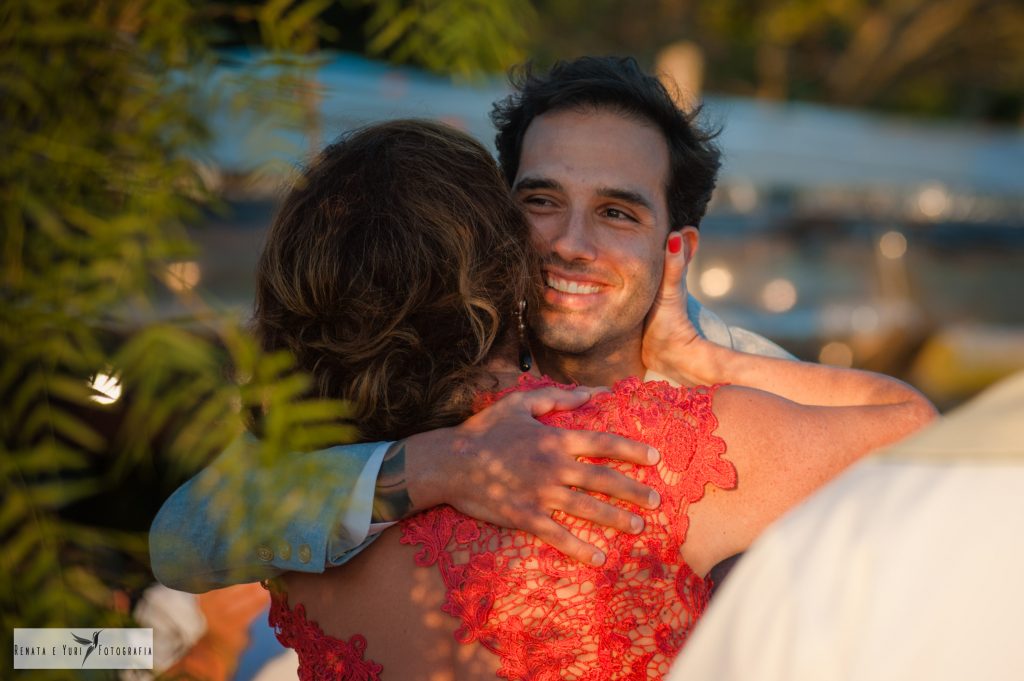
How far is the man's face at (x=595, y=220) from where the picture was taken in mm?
2842

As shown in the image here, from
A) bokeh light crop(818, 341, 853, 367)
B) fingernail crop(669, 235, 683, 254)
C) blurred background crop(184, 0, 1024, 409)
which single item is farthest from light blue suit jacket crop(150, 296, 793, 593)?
bokeh light crop(818, 341, 853, 367)

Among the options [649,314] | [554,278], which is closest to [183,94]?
[554,278]

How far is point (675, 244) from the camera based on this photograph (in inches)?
120

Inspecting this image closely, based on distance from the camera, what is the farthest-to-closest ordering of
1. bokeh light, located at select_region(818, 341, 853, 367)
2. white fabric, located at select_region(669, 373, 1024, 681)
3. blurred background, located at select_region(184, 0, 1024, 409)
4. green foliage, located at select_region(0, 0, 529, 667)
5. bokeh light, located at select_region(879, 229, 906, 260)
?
1. bokeh light, located at select_region(879, 229, 906, 260)
2. bokeh light, located at select_region(818, 341, 853, 367)
3. blurred background, located at select_region(184, 0, 1024, 409)
4. green foliage, located at select_region(0, 0, 529, 667)
5. white fabric, located at select_region(669, 373, 1024, 681)

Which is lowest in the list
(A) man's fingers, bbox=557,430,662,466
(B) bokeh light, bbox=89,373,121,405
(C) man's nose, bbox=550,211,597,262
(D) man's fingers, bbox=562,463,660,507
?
(D) man's fingers, bbox=562,463,660,507

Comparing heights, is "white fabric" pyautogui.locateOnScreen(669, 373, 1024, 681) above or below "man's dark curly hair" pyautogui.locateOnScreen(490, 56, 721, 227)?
below

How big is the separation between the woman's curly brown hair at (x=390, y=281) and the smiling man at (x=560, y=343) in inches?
4.8

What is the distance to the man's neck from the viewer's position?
2.93m

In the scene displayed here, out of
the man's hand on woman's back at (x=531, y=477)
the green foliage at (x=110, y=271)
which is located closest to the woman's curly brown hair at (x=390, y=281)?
the man's hand on woman's back at (x=531, y=477)

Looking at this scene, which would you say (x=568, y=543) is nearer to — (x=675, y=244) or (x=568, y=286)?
(x=568, y=286)

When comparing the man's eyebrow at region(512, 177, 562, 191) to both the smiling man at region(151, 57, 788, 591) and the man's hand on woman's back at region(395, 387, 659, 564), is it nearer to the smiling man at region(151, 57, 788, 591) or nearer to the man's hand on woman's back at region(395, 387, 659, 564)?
the smiling man at region(151, 57, 788, 591)

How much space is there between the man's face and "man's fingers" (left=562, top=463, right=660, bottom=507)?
3.17 ft

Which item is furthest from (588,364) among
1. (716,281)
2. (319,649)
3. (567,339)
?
(716,281)

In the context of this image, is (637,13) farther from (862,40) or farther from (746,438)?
(746,438)
